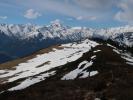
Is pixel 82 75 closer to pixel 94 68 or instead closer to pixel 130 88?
pixel 94 68

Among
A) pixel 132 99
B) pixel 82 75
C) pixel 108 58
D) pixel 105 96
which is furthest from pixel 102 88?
pixel 108 58

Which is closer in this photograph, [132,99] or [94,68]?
[132,99]

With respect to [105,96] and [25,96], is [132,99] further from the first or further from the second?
[25,96]

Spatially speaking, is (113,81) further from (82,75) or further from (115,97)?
(82,75)

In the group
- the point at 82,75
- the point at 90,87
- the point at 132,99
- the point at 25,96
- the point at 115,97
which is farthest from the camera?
the point at 82,75

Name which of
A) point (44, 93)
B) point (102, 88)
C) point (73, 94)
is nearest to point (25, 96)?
point (44, 93)

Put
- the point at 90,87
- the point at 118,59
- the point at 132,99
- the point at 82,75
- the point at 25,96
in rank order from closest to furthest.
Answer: the point at 132,99 < the point at 90,87 < the point at 25,96 < the point at 82,75 < the point at 118,59

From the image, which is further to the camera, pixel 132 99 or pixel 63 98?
pixel 63 98

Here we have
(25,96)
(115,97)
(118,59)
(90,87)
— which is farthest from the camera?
(118,59)

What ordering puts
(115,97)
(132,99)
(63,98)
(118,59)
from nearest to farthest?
(132,99) < (115,97) < (63,98) < (118,59)
